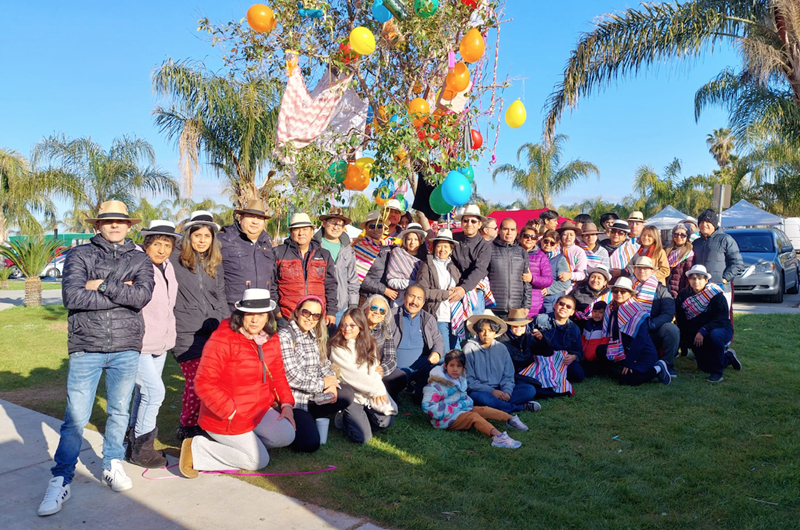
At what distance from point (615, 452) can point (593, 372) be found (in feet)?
8.32

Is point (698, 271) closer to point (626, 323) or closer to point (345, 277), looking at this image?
point (626, 323)

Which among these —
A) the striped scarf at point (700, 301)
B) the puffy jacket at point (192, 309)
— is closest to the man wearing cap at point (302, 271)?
the puffy jacket at point (192, 309)

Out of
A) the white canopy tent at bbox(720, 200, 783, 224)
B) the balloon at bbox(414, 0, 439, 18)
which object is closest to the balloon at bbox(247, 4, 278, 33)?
the balloon at bbox(414, 0, 439, 18)

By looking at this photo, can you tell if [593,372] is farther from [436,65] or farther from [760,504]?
[436,65]

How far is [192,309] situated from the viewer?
4.57m

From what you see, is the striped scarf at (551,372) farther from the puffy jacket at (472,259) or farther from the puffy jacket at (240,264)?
the puffy jacket at (240,264)

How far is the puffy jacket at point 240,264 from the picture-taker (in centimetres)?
504

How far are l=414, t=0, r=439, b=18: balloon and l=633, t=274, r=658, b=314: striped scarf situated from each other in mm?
3962

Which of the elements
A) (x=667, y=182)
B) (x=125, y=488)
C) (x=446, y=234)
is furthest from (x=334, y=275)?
(x=667, y=182)

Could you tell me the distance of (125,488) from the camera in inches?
145

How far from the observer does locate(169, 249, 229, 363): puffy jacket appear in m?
4.55

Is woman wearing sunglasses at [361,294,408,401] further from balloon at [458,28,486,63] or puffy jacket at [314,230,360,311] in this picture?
balloon at [458,28,486,63]

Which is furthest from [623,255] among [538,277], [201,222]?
[201,222]

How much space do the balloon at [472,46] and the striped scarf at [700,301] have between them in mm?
3917
